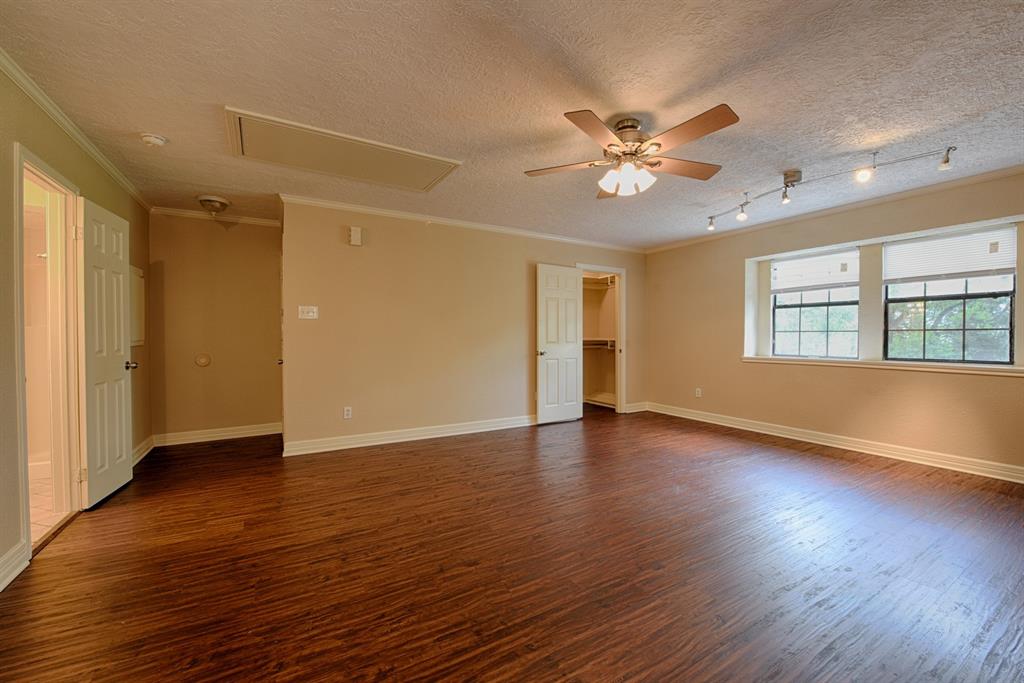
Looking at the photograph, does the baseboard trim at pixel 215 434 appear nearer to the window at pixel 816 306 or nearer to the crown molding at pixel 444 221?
the crown molding at pixel 444 221

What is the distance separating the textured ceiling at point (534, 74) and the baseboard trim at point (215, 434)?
2.72 m

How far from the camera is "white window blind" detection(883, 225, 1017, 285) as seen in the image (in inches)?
136

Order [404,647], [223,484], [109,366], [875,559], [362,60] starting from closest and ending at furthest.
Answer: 1. [404,647]
2. [362,60]
3. [875,559]
4. [109,366]
5. [223,484]

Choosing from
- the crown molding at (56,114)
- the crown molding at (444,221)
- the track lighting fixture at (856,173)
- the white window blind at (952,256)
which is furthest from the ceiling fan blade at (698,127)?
the white window blind at (952,256)

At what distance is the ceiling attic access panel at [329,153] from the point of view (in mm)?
2588

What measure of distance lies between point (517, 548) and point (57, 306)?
3.30m

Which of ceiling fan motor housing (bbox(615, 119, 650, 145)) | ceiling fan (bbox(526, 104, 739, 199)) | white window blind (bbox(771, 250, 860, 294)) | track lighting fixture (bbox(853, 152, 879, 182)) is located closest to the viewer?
ceiling fan (bbox(526, 104, 739, 199))

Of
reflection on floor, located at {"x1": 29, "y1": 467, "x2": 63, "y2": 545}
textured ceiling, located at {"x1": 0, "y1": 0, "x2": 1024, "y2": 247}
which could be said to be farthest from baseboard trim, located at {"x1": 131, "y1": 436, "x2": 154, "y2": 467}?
textured ceiling, located at {"x1": 0, "y1": 0, "x2": 1024, "y2": 247}

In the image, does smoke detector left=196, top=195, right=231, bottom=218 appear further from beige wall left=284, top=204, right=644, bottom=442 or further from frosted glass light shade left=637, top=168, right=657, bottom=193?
frosted glass light shade left=637, top=168, right=657, bottom=193

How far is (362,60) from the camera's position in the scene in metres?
1.98

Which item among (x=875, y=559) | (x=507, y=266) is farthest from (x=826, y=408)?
(x=507, y=266)

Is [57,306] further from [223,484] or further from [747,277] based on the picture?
[747,277]

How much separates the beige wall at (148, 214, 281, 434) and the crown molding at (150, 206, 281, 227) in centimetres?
5

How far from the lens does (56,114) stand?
2.38 meters
